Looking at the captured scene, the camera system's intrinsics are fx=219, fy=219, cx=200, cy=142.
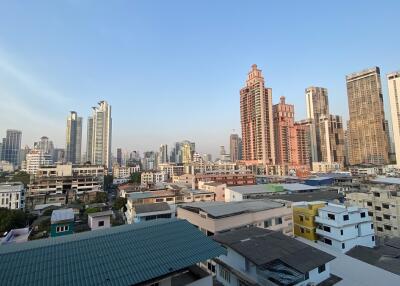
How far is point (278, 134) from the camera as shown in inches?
3612

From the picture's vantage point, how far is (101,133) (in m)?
99.1

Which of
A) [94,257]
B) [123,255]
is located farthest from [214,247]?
[94,257]

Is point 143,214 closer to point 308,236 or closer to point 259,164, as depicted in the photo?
point 308,236

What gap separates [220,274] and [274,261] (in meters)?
4.28

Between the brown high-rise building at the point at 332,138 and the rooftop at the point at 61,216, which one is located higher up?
the brown high-rise building at the point at 332,138

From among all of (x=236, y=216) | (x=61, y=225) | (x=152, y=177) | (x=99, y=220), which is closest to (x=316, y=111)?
(x=152, y=177)

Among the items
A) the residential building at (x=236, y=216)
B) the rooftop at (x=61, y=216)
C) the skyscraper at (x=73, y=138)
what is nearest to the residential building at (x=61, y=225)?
the rooftop at (x=61, y=216)

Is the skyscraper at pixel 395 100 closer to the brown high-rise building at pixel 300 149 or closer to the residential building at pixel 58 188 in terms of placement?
the brown high-rise building at pixel 300 149

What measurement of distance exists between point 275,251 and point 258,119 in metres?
75.2

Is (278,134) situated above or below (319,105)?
below

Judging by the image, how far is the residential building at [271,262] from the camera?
1132cm

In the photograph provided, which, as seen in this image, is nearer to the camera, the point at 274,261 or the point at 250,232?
the point at 274,261

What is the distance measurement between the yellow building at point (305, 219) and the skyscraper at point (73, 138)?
4922 inches

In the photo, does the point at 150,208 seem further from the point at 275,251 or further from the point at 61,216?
the point at 275,251
